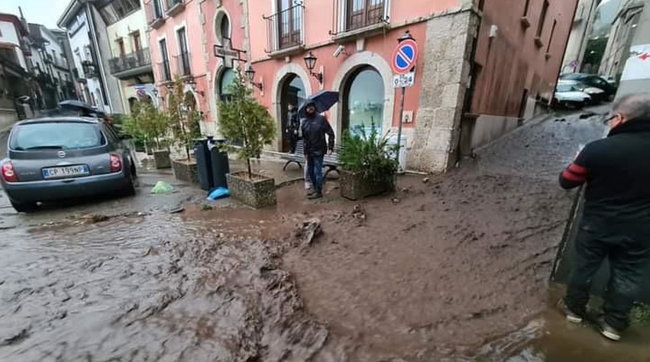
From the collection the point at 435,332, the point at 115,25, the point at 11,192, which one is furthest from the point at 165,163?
the point at 115,25

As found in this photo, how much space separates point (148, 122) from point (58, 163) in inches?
165

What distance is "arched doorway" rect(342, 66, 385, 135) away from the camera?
7.08 meters

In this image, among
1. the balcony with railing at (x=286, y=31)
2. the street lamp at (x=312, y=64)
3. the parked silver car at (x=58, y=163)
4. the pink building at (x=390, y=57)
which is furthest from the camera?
the balcony with railing at (x=286, y=31)

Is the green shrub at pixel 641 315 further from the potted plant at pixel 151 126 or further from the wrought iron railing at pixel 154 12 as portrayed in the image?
the wrought iron railing at pixel 154 12

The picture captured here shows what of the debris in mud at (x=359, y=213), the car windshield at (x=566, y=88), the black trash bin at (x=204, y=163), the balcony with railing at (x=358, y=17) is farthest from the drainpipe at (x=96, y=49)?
the car windshield at (x=566, y=88)

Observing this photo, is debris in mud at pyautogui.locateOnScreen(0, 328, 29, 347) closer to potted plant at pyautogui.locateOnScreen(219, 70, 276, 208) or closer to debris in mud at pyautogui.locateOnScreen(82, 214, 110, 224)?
debris in mud at pyautogui.locateOnScreen(82, 214, 110, 224)

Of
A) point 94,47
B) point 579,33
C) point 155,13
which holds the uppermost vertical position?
point 579,33

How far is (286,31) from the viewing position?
28.8ft

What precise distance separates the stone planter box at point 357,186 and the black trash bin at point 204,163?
259 cm

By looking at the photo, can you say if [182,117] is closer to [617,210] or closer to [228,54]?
[228,54]

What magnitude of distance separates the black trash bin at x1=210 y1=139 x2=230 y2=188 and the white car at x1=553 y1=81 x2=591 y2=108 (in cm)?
1624

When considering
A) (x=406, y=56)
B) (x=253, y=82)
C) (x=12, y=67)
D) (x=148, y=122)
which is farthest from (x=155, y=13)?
(x=12, y=67)

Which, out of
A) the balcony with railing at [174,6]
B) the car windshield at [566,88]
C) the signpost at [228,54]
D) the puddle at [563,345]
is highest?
the balcony with railing at [174,6]

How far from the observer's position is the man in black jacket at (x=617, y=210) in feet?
5.47
